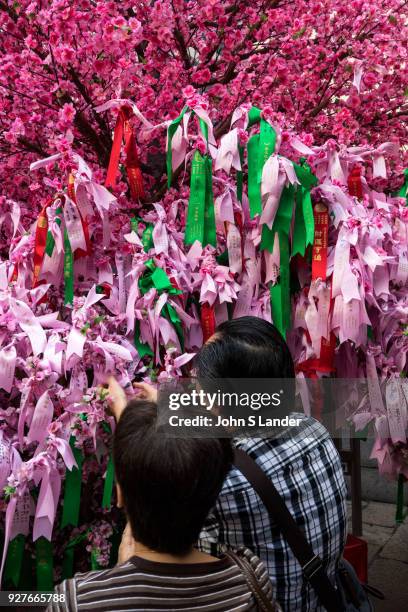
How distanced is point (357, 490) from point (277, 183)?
7.18 ft

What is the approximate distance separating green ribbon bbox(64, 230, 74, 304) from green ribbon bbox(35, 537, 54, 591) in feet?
2.74

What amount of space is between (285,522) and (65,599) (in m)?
0.55

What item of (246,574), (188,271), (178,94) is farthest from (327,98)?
(246,574)

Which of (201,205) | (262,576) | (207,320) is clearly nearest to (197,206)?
(201,205)

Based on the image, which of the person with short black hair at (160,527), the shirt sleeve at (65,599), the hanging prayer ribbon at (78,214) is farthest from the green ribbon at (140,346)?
the shirt sleeve at (65,599)

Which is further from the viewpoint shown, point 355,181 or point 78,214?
point 355,181

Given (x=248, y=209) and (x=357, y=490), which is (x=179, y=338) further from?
(x=357, y=490)

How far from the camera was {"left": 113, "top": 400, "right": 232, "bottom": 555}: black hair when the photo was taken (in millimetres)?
1117

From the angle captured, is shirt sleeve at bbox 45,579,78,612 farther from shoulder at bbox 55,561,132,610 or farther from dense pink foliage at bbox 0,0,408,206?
dense pink foliage at bbox 0,0,408,206

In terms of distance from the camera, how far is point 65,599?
1.12 metres

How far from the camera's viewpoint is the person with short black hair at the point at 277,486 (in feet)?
4.69

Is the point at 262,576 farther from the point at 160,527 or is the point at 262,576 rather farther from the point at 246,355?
the point at 246,355

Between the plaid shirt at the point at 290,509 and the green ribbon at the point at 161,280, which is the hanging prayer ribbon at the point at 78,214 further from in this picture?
the plaid shirt at the point at 290,509

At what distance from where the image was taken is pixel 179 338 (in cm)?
230
